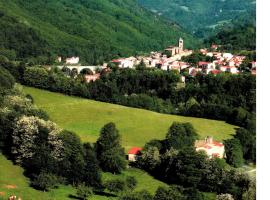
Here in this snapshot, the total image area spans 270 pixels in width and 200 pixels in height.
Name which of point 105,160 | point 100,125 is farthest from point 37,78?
point 105,160

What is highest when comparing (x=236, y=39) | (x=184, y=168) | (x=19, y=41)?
(x=236, y=39)

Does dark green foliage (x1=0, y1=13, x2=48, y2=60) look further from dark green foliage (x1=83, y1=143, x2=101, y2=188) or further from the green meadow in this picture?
dark green foliage (x1=83, y1=143, x2=101, y2=188)

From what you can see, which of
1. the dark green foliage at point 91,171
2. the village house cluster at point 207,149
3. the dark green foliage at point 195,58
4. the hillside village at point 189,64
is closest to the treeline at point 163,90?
the hillside village at point 189,64

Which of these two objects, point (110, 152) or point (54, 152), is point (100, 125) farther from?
point (54, 152)

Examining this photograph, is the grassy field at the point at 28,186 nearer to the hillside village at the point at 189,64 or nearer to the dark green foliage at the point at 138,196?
the dark green foliage at the point at 138,196

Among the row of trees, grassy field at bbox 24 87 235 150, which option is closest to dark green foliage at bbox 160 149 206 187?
the row of trees

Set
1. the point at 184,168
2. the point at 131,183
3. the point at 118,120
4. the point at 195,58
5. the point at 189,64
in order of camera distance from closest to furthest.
A: the point at 131,183
the point at 184,168
the point at 118,120
the point at 189,64
the point at 195,58
